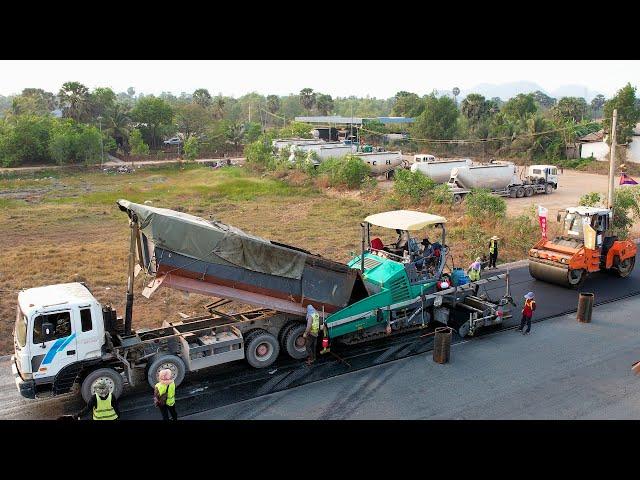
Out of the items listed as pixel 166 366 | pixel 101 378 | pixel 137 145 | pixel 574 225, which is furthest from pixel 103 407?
pixel 137 145

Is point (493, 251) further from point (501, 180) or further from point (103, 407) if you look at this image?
point (501, 180)

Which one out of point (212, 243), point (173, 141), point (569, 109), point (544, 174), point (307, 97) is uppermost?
point (307, 97)

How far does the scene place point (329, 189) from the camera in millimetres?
39594

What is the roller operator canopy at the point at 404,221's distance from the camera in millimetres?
13555

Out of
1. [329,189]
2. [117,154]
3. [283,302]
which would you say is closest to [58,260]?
[283,302]

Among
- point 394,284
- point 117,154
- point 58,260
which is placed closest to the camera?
point 394,284

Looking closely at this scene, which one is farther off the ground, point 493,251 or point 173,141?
point 173,141

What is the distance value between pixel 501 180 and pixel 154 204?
2206 centimetres

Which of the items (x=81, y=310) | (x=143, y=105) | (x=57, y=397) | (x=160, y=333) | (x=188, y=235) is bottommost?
(x=57, y=397)

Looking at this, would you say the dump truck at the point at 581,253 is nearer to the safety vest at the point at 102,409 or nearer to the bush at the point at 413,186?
the bush at the point at 413,186

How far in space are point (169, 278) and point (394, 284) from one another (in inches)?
204

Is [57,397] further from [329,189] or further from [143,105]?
[143,105]

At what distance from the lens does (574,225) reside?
18500 mm

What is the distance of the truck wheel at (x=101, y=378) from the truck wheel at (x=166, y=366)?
598mm
